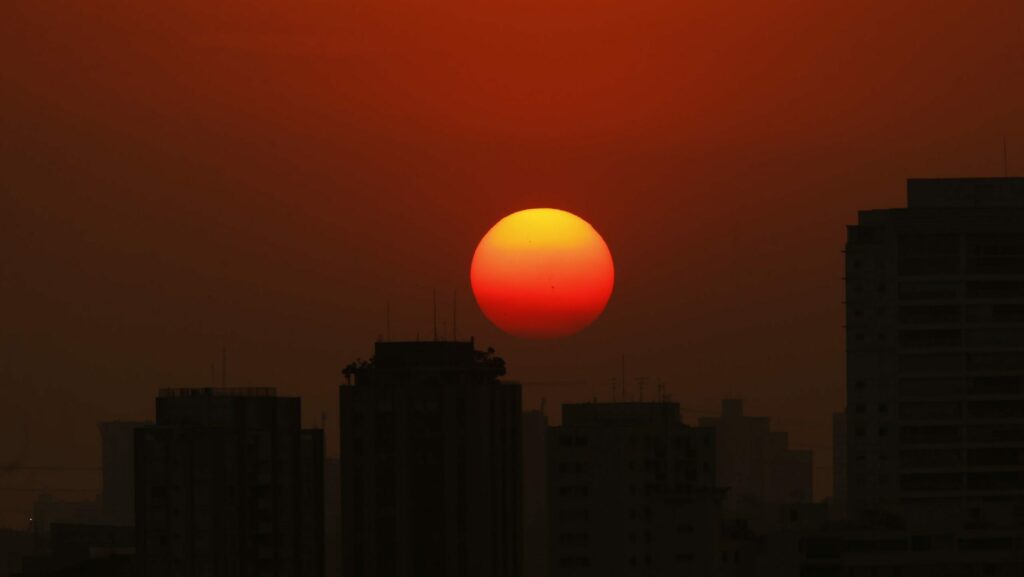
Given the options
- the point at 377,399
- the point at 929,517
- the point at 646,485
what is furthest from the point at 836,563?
the point at 377,399

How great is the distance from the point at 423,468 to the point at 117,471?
6869 cm

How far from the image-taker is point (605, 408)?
125188 mm

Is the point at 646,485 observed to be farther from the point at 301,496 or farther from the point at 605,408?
the point at 301,496

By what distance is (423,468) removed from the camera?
372ft

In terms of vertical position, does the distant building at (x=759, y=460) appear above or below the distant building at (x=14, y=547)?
above

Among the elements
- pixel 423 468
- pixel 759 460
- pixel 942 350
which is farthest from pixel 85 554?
pixel 759 460

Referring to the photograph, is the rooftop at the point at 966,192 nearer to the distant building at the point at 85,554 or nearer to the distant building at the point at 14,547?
the distant building at the point at 85,554

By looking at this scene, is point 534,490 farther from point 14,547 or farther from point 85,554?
point 14,547

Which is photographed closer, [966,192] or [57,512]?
[966,192]

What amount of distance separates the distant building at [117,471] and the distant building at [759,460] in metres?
46.4

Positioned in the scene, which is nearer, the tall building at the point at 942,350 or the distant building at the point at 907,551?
the distant building at the point at 907,551

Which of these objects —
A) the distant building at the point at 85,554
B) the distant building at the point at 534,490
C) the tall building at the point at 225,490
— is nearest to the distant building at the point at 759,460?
the distant building at the point at 534,490

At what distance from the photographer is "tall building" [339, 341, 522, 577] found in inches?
4407

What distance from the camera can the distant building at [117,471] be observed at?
17488 cm
